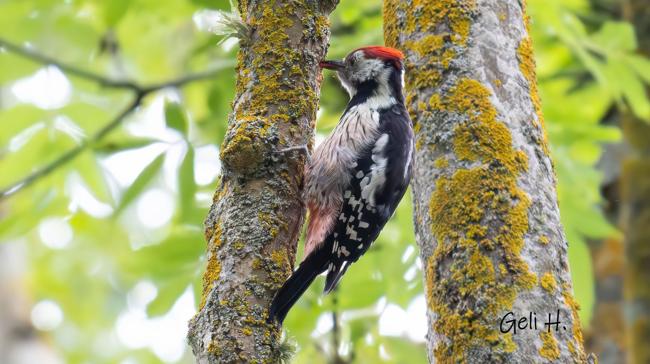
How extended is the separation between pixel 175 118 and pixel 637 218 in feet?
8.53

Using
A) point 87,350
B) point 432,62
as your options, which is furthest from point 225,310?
point 87,350

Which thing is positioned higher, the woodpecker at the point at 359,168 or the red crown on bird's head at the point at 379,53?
the red crown on bird's head at the point at 379,53

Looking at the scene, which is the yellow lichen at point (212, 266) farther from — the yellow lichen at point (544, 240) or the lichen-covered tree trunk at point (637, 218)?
the lichen-covered tree trunk at point (637, 218)

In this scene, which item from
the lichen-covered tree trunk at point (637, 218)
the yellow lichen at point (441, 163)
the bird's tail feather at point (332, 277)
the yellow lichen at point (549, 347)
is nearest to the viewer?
the yellow lichen at point (549, 347)

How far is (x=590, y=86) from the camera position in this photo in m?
5.75

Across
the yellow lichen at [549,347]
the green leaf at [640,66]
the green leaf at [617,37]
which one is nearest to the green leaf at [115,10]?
the green leaf at [617,37]

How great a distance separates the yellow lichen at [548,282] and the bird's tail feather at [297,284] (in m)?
0.65

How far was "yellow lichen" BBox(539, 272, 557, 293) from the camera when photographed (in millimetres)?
1981

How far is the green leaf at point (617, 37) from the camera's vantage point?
3.46 meters

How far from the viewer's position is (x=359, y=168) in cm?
342

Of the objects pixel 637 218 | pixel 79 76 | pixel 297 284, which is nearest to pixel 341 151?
pixel 297 284

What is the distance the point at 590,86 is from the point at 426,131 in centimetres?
379

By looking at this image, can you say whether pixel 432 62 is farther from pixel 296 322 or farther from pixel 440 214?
pixel 296 322

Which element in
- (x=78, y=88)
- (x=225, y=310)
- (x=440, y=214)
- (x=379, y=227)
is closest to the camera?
(x=225, y=310)
